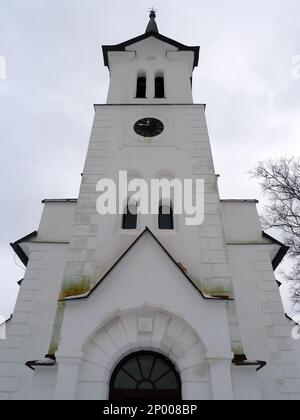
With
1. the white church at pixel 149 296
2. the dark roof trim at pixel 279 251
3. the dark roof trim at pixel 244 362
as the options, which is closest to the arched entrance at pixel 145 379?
the white church at pixel 149 296

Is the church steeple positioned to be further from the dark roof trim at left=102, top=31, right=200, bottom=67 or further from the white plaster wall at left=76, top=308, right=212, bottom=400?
the white plaster wall at left=76, top=308, right=212, bottom=400

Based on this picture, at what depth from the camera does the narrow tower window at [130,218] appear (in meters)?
10.8

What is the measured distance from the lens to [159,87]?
17.3 meters

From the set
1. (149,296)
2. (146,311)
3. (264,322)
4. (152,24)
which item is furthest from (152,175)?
(152,24)

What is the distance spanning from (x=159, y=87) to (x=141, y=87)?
901 millimetres

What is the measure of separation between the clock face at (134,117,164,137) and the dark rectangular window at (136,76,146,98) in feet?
10.2

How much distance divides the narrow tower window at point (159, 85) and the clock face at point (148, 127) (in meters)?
3.03

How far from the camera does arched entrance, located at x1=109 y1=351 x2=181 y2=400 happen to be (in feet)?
24.6

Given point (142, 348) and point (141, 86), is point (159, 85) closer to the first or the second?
point (141, 86)

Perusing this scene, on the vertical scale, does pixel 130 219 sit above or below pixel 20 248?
below

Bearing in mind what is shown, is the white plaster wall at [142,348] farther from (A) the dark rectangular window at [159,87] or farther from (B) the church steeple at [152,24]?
(B) the church steeple at [152,24]

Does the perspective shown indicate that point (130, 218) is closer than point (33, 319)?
No

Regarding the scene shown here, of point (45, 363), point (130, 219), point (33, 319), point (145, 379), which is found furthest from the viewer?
point (130, 219)
